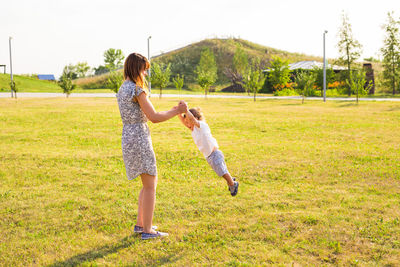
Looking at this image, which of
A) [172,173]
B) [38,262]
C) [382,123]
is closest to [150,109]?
[38,262]

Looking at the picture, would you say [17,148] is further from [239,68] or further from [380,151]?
[239,68]

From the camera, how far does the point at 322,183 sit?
776 centimetres

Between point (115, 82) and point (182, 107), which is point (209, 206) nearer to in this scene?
point (182, 107)

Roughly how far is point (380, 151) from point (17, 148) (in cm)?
1165

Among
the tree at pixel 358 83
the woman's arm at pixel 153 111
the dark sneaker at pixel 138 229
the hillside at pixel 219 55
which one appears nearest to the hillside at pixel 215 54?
the hillside at pixel 219 55

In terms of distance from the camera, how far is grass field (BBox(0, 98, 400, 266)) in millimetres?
4535

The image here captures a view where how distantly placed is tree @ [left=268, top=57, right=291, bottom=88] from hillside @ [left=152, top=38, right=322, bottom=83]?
67.6ft

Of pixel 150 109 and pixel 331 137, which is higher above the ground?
pixel 150 109

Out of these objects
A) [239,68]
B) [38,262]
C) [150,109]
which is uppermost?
[239,68]

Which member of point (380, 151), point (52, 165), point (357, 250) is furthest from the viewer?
point (380, 151)

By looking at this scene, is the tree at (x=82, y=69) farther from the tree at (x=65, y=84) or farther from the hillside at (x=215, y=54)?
the tree at (x=65, y=84)

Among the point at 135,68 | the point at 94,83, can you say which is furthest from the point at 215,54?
the point at 135,68

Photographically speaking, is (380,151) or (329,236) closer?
(329,236)

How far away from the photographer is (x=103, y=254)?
456 cm
